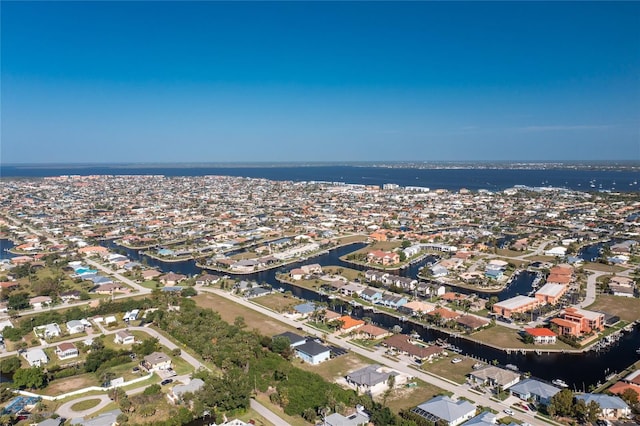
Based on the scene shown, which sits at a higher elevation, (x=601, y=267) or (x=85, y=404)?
(x=601, y=267)

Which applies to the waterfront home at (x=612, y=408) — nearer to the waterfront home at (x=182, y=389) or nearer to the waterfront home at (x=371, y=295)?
the waterfront home at (x=182, y=389)

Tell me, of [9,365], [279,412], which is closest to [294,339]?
[279,412]

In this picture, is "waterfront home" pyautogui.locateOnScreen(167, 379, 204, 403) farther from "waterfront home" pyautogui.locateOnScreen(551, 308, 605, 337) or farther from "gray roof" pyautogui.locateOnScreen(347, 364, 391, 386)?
"waterfront home" pyautogui.locateOnScreen(551, 308, 605, 337)

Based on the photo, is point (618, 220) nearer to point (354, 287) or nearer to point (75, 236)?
point (354, 287)

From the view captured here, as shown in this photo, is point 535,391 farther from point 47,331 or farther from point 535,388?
point 47,331

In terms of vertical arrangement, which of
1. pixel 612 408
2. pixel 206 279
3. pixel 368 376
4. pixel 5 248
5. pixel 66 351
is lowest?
pixel 5 248

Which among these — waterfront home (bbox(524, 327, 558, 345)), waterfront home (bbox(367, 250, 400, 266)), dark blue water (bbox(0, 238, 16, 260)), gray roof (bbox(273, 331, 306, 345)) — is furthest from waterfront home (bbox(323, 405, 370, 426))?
dark blue water (bbox(0, 238, 16, 260))
